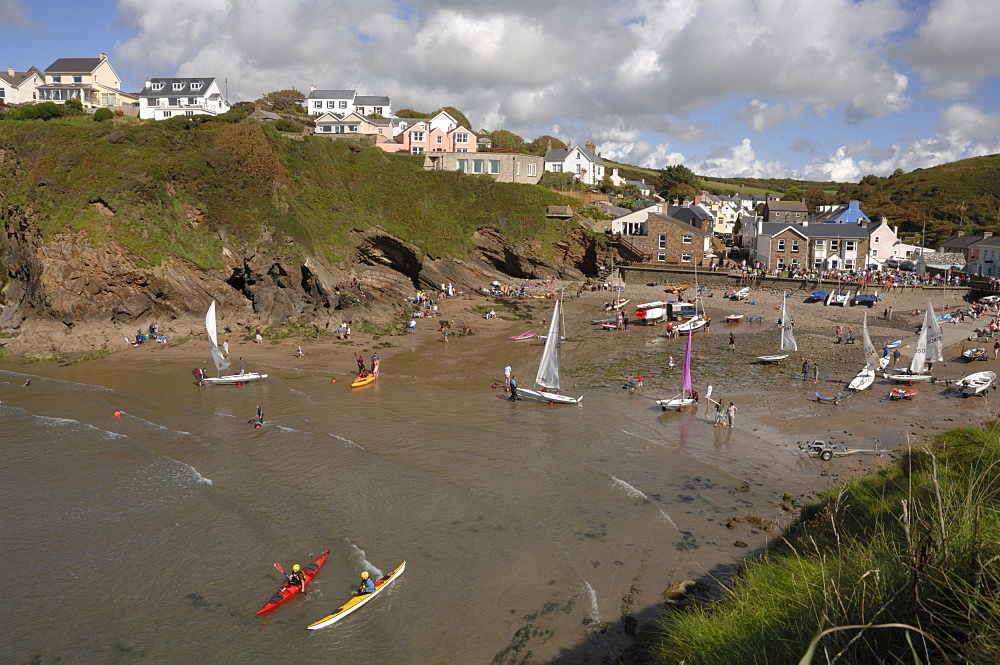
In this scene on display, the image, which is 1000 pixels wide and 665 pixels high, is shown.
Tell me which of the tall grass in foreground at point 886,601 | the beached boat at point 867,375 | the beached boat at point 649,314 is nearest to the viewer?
the tall grass in foreground at point 886,601

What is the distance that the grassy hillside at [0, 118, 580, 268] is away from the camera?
151 ft

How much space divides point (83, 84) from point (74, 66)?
344cm

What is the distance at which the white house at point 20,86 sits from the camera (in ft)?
291

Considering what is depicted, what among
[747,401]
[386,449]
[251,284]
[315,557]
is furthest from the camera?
[251,284]

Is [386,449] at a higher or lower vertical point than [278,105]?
lower

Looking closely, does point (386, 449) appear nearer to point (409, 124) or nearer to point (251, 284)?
point (251, 284)

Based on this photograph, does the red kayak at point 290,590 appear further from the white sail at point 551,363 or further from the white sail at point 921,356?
the white sail at point 921,356

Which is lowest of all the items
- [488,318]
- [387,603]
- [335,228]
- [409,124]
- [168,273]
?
[387,603]

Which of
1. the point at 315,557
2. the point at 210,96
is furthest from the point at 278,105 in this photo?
the point at 315,557

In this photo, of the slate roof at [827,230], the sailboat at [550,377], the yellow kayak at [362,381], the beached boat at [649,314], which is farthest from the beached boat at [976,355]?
the yellow kayak at [362,381]

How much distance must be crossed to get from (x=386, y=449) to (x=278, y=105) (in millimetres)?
89994

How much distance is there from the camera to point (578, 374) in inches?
1478

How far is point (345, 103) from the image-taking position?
10031 centimetres

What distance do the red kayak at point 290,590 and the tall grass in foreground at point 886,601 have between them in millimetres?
9985
